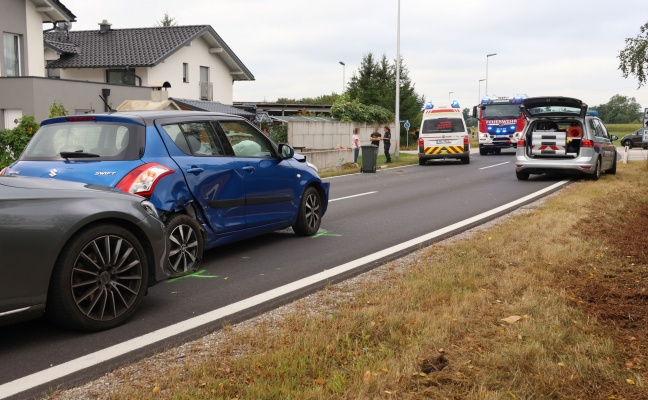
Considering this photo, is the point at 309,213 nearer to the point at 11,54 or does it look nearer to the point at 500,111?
the point at 11,54

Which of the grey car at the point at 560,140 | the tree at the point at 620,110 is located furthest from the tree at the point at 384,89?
the tree at the point at 620,110

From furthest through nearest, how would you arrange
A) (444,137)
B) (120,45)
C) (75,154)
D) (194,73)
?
(194,73)
(120,45)
(444,137)
(75,154)

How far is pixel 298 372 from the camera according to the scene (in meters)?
3.91

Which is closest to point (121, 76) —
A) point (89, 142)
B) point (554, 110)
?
point (554, 110)

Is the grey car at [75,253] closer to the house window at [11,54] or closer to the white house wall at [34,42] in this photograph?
the house window at [11,54]

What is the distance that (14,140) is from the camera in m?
17.4

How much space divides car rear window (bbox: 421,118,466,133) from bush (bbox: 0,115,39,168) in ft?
55.3

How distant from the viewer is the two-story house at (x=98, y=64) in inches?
1034

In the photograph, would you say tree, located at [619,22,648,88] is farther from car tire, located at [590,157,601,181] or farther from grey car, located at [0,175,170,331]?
grey car, located at [0,175,170,331]

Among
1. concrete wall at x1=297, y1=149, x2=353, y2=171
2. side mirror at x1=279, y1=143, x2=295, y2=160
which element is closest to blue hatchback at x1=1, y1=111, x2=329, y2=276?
side mirror at x1=279, y1=143, x2=295, y2=160

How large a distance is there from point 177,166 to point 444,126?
23.9m

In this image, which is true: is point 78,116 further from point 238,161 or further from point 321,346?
point 321,346

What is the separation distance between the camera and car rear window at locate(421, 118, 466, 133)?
2952 cm

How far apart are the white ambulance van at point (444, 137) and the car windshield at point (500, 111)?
27.9 ft
